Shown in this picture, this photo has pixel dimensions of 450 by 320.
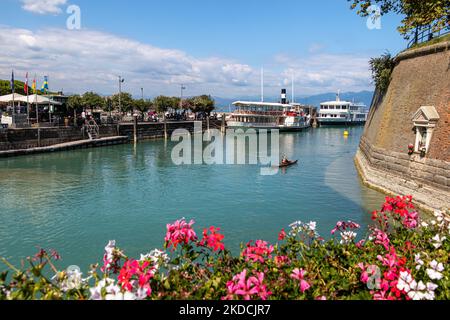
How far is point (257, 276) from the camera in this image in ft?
16.2

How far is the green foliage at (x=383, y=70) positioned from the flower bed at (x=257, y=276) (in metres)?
26.6

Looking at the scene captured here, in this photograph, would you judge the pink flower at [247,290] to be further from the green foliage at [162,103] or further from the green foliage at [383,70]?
the green foliage at [162,103]

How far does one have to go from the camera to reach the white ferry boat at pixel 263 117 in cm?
8175

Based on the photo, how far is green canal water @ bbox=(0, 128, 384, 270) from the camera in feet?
51.0

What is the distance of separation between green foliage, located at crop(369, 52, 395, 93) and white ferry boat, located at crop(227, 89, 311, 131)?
1934 inches

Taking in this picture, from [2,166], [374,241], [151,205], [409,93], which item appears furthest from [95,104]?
[374,241]

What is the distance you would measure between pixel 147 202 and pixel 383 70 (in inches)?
862

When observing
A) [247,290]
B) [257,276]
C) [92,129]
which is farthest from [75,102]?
[247,290]

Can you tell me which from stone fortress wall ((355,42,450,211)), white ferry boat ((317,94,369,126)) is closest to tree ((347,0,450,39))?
stone fortress wall ((355,42,450,211))

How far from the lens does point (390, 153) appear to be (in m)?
22.1

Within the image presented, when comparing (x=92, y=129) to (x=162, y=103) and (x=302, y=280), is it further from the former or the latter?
(x=302, y=280)
